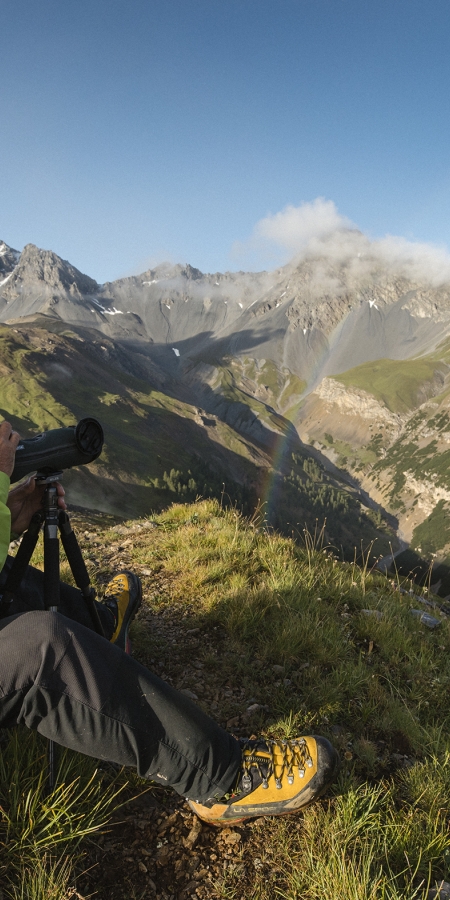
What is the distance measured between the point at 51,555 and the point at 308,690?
8.58ft

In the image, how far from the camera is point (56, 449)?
317 cm

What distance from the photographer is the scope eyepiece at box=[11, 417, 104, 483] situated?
3.01 metres

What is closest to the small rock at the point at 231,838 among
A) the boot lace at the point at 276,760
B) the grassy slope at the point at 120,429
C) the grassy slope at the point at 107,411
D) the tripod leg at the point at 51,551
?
the boot lace at the point at 276,760

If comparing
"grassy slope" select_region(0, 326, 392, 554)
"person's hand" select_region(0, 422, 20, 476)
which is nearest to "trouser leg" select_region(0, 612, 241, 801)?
"person's hand" select_region(0, 422, 20, 476)

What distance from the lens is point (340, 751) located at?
134 inches

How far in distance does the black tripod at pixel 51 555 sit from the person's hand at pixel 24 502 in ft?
0.47

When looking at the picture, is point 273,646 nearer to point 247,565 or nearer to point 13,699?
point 247,565

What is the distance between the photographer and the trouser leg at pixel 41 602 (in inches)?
130

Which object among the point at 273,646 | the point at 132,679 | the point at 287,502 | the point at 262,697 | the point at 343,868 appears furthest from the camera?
the point at 287,502

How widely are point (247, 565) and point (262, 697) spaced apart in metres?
2.42

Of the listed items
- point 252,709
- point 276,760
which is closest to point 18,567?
point 276,760

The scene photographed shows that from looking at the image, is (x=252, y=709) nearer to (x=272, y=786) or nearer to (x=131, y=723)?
(x=272, y=786)

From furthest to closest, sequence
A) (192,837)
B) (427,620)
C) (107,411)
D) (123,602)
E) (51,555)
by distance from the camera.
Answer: (107,411) < (427,620) < (123,602) < (51,555) < (192,837)

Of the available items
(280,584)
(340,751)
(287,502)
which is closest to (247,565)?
(280,584)
